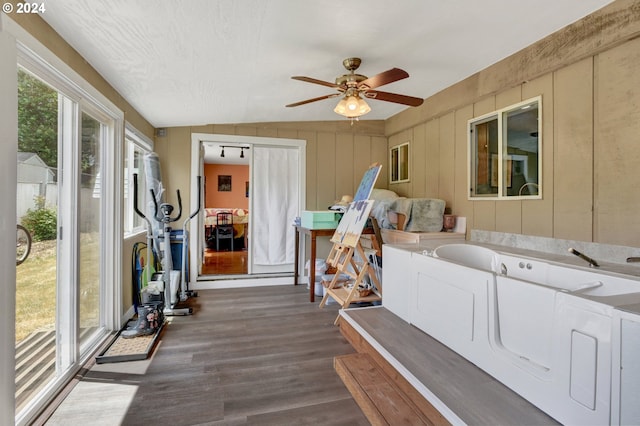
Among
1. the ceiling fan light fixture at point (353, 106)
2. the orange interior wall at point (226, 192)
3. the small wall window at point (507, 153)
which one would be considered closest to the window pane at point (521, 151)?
the small wall window at point (507, 153)

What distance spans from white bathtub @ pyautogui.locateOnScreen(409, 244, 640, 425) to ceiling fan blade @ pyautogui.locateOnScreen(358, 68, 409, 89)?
133cm

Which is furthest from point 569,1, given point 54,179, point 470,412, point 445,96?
point 54,179

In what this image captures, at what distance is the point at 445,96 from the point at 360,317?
268cm

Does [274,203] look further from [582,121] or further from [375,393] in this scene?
[582,121]

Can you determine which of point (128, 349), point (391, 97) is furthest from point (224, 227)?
point (391, 97)

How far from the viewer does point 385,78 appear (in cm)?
226

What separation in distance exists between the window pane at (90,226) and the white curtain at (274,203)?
214 cm

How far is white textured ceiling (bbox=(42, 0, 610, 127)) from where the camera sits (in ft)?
5.64

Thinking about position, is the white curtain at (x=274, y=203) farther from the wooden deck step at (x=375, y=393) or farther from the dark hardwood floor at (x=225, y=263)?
the wooden deck step at (x=375, y=393)

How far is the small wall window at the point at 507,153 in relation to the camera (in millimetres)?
2543

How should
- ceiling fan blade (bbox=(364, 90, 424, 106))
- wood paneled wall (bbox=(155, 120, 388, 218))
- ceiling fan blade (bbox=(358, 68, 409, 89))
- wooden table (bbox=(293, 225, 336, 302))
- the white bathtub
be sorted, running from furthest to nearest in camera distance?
wood paneled wall (bbox=(155, 120, 388, 218)), wooden table (bbox=(293, 225, 336, 302)), ceiling fan blade (bbox=(364, 90, 424, 106)), ceiling fan blade (bbox=(358, 68, 409, 89)), the white bathtub

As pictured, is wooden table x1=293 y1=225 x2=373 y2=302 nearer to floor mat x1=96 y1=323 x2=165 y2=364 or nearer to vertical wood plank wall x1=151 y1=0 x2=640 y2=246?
vertical wood plank wall x1=151 y1=0 x2=640 y2=246

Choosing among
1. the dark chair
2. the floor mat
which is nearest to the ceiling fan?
the floor mat
